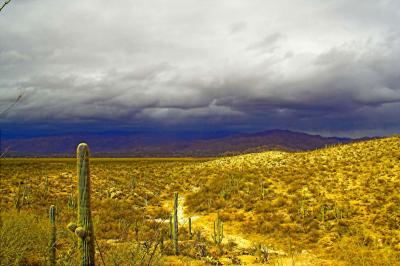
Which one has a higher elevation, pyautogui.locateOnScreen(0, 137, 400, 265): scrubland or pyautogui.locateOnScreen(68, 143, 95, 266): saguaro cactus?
pyautogui.locateOnScreen(68, 143, 95, 266): saguaro cactus

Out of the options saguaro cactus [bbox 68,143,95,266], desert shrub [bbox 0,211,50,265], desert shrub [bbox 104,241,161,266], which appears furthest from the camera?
desert shrub [bbox 0,211,50,265]

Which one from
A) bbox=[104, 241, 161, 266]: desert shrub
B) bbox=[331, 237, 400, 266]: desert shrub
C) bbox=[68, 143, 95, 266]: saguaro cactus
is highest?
bbox=[68, 143, 95, 266]: saguaro cactus

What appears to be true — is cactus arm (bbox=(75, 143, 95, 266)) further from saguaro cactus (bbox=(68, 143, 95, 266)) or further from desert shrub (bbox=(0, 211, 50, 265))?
desert shrub (bbox=(0, 211, 50, 265))

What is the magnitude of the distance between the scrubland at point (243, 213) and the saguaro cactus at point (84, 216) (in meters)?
5.85

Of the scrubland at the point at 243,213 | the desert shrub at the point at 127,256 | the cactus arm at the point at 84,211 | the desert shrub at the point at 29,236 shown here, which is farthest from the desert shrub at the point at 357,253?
the cactus arm at the point at 84,211

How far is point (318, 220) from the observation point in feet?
78.9

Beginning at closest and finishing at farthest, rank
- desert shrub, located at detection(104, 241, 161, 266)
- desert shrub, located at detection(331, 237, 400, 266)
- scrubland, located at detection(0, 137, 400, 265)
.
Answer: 1. desert shrub, located at detection(104, 241, 161, 266)
2. scrubland, located at detection(0, 137, 400, 265)
3. desert shrub, located at detection(331, 237, 400, 266)

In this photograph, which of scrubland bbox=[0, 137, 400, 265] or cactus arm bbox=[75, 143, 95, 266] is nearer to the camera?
cactus arm bbox=[75, 143, 95, 266]

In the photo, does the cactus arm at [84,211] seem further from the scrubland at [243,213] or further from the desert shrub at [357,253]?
the desert shrub at [357,253]

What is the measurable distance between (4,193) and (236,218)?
20.3 metres

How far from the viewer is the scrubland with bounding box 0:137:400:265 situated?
1438 cm

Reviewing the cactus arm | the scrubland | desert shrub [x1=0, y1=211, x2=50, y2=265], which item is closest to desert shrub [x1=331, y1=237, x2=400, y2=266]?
the scrubland

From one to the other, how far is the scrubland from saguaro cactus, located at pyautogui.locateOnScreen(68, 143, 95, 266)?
5847 mm

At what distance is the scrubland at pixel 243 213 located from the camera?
47.2 feet
